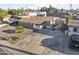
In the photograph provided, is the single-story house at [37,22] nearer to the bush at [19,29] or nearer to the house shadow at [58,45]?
the bush at [19,29]

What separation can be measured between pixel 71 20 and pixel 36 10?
71 centimetres

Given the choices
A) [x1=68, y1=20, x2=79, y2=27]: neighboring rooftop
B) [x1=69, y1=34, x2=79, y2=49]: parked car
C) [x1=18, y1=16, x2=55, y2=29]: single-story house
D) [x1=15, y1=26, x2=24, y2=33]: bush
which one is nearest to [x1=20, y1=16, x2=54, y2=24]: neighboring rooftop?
[x1=18, y1=16, x2=55, y2=29]: single-story house

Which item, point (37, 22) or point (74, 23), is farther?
point (37, 22)

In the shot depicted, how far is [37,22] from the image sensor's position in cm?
329

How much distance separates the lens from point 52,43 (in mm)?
3244

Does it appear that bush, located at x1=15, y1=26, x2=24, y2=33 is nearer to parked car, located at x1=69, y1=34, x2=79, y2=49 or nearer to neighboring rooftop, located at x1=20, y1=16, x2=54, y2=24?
neighboring rooftop, located at x1=20, y1=16, x2=54, y2=24

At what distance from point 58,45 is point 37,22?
1.97 feet

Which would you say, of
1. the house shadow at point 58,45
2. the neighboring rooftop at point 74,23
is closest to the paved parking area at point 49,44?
the house shadow at point 58,45

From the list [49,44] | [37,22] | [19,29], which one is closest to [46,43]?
[49,44]

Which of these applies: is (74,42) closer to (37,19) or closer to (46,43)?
(46,43)

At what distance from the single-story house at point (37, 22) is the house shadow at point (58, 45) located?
29 centimetres

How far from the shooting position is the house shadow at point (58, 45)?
10.3ft

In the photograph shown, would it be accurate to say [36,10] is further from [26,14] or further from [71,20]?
[71,20]

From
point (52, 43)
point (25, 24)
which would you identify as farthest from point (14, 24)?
point (52, 43)
